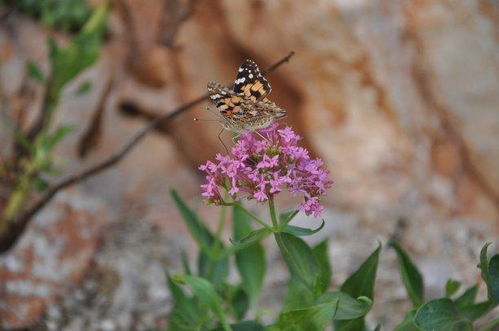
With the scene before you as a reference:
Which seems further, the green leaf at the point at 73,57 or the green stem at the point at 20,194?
the green stem at the point at 20,194

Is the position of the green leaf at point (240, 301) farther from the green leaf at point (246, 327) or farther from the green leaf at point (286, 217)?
the green leaf at point (286, 217)

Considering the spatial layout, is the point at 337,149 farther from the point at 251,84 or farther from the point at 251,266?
the point at 251,84

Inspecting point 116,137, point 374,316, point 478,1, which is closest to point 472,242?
point 374,316

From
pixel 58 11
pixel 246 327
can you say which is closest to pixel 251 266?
pixel 246 327

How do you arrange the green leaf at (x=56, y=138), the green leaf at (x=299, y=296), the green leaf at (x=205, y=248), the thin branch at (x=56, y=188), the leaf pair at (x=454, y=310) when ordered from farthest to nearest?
1. the green leaf at (x=56, y=138)
2. the thin branch at (x=56, y=188)
3. the green leaf at (x=205, y=248)
4. the green leaf at (x=299, y=296)
5. the leaf pair at (x=454, y=310)

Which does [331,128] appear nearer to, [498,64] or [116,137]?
[498,64]

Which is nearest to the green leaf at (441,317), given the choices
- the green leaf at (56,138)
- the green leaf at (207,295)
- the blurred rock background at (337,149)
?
the green leaf at (207,295)
